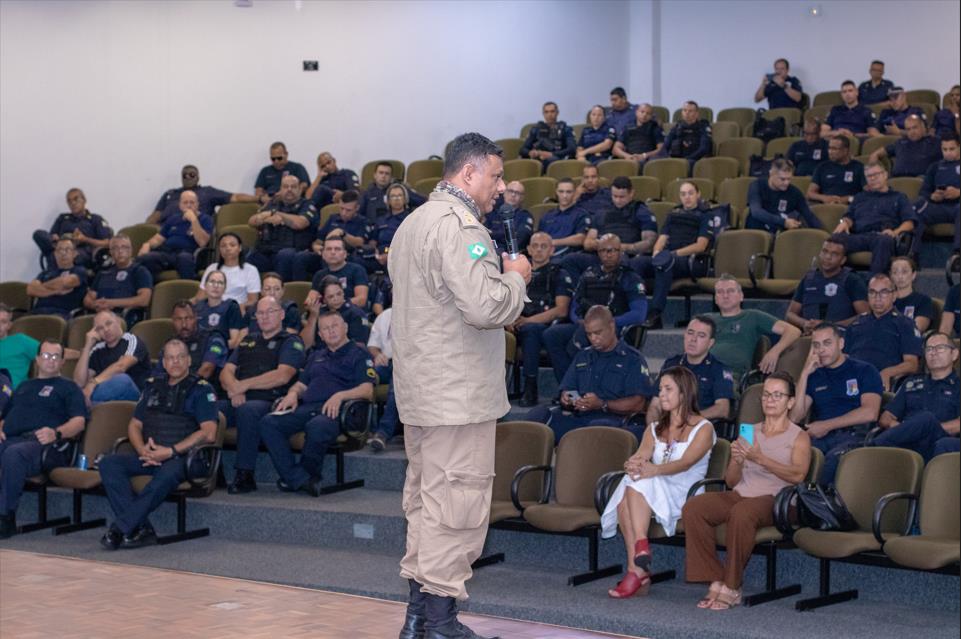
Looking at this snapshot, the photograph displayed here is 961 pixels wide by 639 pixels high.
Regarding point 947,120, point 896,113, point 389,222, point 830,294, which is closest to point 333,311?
point 389,222

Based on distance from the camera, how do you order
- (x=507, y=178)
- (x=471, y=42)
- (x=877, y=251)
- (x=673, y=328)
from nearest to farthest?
(x=877, y=251) → (x=673, y=328) → (x=507, y=178) → (x=471, y=42)

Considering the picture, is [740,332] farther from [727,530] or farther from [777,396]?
[727,530]

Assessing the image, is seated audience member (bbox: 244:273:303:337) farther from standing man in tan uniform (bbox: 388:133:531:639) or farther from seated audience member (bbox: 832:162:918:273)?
standing man in tan uniform (bbox: 388:133:531:639)

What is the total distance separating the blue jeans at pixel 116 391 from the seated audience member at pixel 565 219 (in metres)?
3.25

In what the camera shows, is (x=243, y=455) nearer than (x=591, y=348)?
No

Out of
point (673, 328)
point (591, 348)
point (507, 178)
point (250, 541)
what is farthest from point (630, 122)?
point (250, 541)

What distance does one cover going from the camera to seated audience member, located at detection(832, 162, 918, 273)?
8570mm

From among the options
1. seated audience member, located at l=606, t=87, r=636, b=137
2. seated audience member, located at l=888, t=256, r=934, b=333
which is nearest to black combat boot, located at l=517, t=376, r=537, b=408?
seated audience member, located at l=888, t=256, r=934, b=333

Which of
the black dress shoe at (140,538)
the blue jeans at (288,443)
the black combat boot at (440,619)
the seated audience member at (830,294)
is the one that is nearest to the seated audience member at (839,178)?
the seated audience member at (830,294)

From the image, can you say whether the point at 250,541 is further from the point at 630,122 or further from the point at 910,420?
the point at 630,122

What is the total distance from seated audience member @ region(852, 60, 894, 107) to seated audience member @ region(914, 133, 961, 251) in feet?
12.3

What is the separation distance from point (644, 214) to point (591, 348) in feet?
8.46

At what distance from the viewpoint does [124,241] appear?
9.84 meters

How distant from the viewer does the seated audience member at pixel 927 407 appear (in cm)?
589
